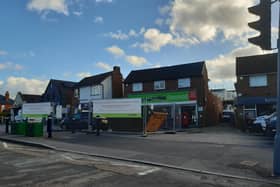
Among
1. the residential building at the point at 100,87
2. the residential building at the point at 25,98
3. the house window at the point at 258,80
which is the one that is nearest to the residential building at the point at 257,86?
the house window at the point at 258,80

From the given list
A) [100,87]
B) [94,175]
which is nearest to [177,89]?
[100,87]

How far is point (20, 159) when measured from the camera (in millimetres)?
11820

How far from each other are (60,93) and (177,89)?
2582 centimetres

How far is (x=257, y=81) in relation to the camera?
3228 centimetres

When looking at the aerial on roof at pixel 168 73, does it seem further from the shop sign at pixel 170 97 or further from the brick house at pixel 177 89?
the shop sign at pixel 170 97

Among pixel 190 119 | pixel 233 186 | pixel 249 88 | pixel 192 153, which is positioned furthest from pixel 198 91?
pixel 233 186

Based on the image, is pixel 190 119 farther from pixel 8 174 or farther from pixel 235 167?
pixel 8 174

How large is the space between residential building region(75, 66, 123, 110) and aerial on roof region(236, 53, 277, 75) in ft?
70.1

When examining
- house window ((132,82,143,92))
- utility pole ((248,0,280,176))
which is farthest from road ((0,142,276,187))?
house window ((132,82,143,92))

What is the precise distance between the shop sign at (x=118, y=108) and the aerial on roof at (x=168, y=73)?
1634 centimetres

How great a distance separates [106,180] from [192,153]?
19.0ft

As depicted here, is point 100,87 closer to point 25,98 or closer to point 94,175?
point 25,98

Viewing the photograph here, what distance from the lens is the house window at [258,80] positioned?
3189cm

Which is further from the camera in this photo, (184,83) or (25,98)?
(25,98)
